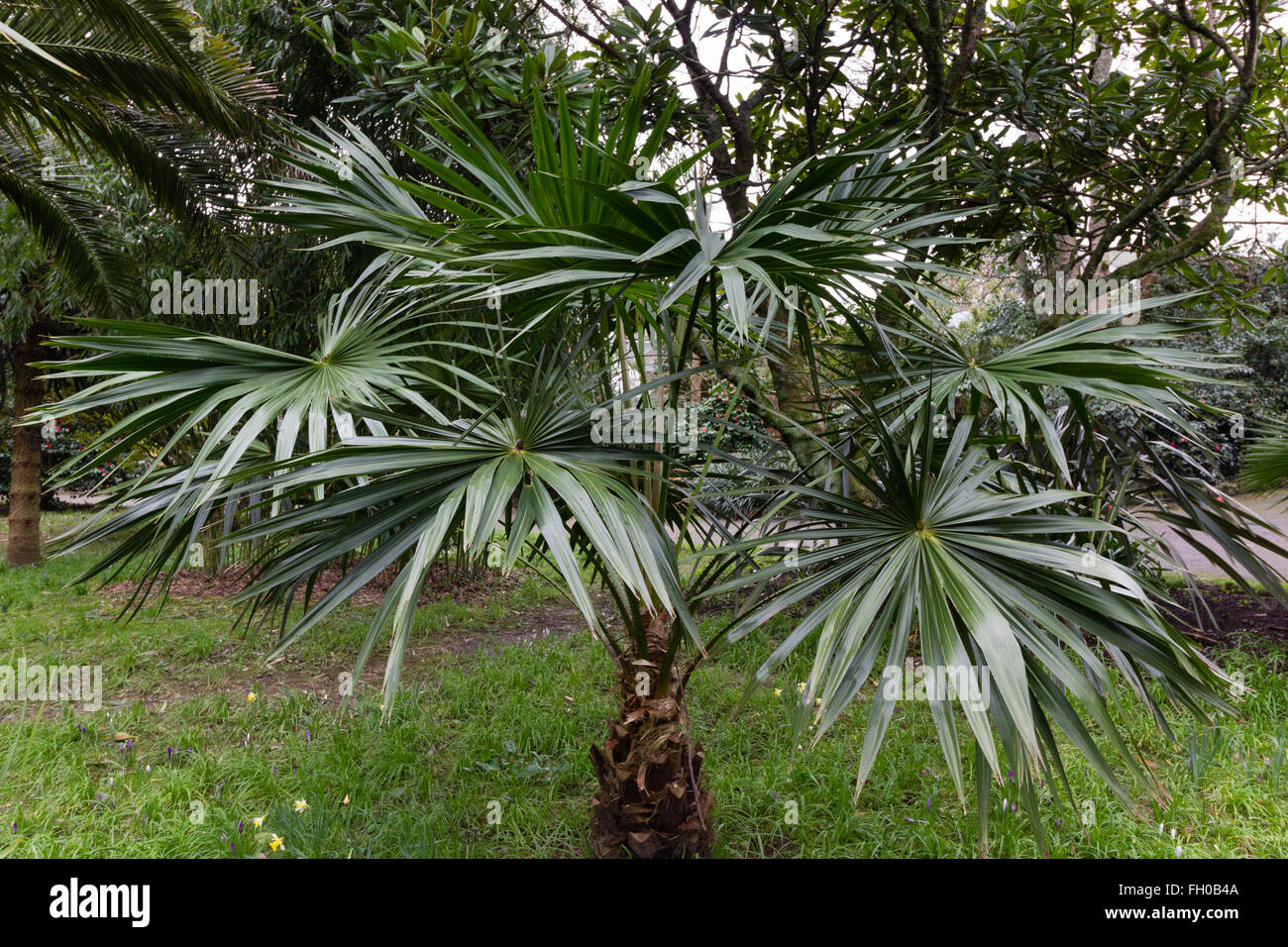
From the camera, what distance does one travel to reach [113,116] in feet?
13.8

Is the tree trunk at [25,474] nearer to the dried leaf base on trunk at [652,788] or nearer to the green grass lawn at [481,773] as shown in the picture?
the green grass lawn at [481,773]

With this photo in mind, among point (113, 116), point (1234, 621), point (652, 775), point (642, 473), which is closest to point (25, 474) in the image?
point (113, 116)

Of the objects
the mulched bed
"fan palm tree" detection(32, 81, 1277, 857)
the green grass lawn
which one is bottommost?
the green grass lawn

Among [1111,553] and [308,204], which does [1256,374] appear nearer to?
[1111,553]

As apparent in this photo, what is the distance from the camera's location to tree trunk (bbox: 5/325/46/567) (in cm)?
700

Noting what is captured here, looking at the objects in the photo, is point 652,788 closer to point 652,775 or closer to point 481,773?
point 652,775

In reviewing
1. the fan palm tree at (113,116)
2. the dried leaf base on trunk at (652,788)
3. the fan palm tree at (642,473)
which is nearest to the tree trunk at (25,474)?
the fan palm tree at (113,116)

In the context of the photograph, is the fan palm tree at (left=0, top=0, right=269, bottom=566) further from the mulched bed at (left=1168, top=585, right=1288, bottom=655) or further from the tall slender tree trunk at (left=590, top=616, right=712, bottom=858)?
the mulched bed at (left=1168, top=585, right=1288, bottom=655)

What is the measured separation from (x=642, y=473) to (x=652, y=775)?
3.52 ft

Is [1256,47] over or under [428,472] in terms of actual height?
over

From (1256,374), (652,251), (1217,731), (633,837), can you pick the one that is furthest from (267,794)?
(1256,374)

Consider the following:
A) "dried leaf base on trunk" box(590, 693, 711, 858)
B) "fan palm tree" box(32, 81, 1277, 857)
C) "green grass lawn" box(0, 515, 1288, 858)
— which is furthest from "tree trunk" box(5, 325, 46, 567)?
"dried leaf base on trunk" box(590, 693, 711, 858)

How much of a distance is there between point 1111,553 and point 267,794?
4.32 m
